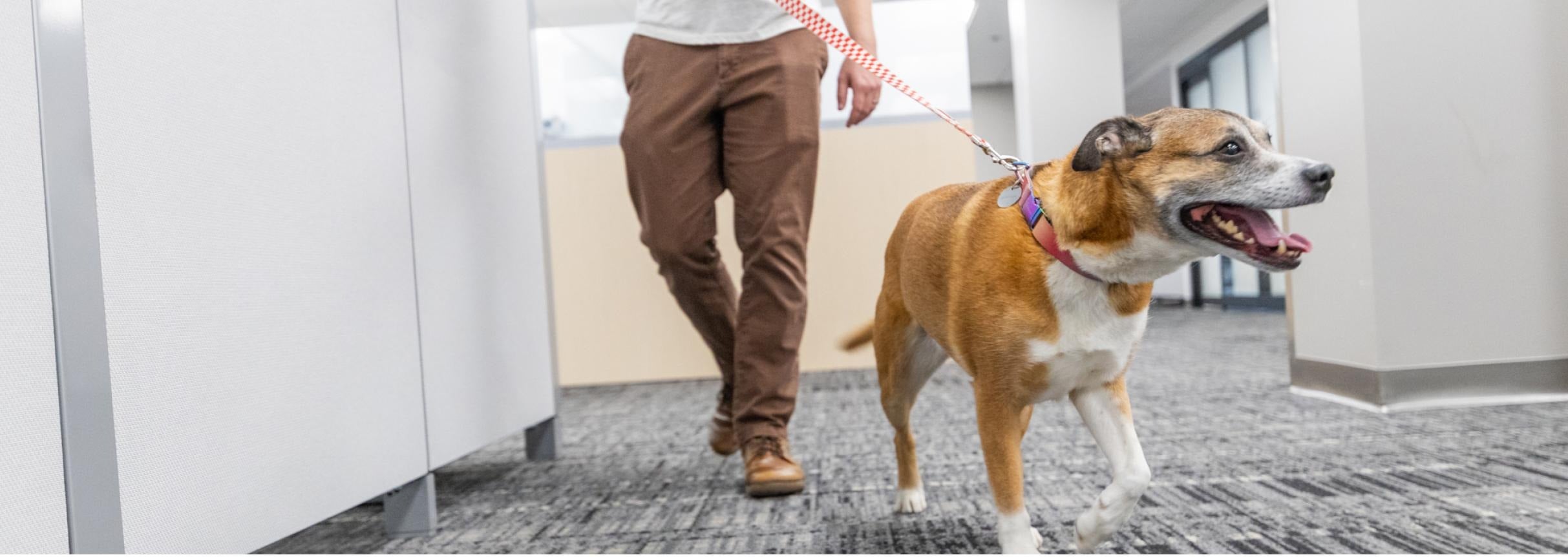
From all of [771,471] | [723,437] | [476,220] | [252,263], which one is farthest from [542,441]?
[252,263]

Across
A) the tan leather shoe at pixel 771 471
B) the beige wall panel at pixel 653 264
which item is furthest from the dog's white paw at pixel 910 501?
the beige wall panel at pixel 653 264

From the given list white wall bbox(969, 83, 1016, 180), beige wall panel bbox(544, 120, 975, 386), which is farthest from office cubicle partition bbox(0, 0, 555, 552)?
beige wall panel bbox(544, 120, 975, 386)

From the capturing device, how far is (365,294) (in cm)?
144

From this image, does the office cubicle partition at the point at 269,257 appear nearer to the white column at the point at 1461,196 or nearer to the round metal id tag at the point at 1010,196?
the round metal id tag at the point at 1010,196

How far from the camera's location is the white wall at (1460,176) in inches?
96.4

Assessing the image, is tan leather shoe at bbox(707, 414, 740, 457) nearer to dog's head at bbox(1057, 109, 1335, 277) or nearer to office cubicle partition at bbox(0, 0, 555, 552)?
office cubicle partition at bbox(0, 0, 555, 552)

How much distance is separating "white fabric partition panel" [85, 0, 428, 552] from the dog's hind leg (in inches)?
29.2

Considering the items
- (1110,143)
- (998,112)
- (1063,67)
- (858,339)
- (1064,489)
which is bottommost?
(1064,489)

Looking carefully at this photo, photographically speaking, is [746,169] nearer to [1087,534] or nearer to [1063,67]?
[1087,534]

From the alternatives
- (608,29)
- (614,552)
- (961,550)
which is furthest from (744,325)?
(608,29)

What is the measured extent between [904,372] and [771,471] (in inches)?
14.9

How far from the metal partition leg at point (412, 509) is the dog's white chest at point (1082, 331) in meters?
1.02

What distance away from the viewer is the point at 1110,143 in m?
1.07

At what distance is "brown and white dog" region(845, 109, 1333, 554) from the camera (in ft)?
3.33
